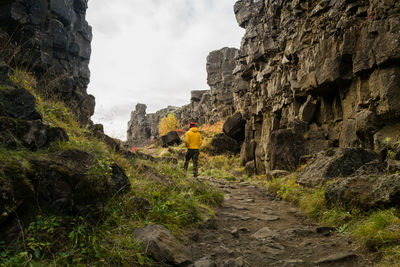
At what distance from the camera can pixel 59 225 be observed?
9.75ft

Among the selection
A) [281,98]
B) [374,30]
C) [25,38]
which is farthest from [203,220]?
[281,98]

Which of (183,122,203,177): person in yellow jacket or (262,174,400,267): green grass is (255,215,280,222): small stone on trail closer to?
(262,174,400,267): green grass

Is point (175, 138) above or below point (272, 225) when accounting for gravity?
above

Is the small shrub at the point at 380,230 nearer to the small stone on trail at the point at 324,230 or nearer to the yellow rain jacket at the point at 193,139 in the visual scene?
the small stone on trail at the point at 324,230

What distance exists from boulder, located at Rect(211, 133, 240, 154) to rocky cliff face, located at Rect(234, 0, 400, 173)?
5.50 m

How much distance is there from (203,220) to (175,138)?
28.5m

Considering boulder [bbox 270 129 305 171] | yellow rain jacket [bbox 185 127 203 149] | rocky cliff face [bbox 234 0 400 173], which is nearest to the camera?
rocky cliff face [bbox 234 0 400 173]

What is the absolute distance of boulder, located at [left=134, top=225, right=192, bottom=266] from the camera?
10.9 ft

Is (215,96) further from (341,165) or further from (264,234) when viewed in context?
(264,234)

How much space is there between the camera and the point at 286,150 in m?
12.9

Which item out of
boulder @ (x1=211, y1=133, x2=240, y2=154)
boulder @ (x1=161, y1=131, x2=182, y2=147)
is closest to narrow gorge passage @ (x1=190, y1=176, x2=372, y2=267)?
boulder @ (x1=211, y1=133, x2=240, y2=154)

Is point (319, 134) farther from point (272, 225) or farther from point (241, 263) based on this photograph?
point (241, 263)

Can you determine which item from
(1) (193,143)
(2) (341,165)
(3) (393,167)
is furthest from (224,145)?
(3) (393,167)

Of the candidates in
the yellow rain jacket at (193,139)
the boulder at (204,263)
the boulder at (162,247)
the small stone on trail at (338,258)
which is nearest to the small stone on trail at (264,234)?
the small stone on trail at (338,258)
